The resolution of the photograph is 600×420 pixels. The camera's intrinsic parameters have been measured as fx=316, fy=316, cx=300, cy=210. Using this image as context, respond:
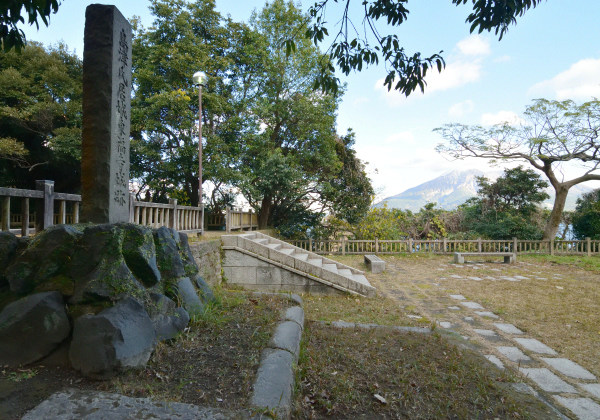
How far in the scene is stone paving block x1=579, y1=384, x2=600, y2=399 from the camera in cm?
299

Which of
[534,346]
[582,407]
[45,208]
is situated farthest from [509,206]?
[45,208]

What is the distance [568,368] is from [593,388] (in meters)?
0.48

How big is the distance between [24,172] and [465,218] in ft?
76.1

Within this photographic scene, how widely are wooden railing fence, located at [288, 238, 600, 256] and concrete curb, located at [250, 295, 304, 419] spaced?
35.1ft

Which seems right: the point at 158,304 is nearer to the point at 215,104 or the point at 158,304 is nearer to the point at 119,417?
the point at 119,417

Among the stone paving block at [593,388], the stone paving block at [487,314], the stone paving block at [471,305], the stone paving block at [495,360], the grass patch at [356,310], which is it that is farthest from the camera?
the stone paving block at [471,305]

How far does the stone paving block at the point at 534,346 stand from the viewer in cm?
405

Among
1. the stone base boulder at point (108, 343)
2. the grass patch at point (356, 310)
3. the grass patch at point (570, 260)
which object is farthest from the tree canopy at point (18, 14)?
the grass patch at point (570, 260)

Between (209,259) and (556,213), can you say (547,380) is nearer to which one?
(209,259)

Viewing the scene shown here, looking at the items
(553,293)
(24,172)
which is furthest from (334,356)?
(24,172)

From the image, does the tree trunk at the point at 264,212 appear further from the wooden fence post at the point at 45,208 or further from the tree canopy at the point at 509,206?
the tree canopy at the point at 509,206

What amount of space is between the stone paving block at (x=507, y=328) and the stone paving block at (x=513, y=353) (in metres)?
0.79

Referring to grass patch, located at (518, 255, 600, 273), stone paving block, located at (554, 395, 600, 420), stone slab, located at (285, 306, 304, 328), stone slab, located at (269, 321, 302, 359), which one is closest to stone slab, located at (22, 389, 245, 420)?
stone slab, located at (269, 321, 302, 359)

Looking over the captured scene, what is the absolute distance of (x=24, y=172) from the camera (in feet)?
52.4
